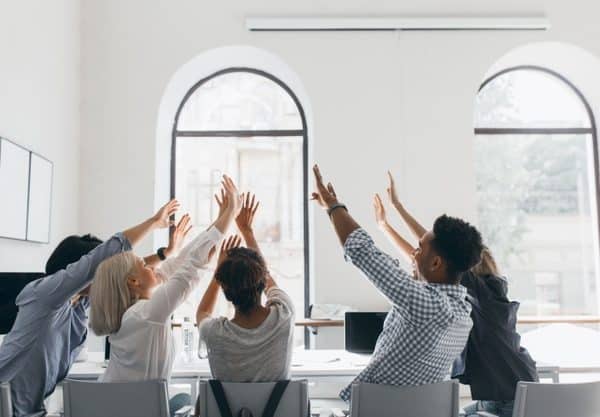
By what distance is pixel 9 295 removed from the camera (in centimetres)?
265

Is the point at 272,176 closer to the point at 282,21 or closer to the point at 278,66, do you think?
the point at 278,66

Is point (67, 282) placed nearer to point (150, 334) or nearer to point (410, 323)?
point (150, 334)

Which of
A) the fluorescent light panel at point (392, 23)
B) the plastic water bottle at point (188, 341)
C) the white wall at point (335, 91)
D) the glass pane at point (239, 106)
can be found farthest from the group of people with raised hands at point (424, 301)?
the glass pane at point (239, 106)

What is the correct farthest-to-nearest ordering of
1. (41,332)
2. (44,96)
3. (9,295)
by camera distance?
1. (44,96)
2. (9,295)
3. (41,332)

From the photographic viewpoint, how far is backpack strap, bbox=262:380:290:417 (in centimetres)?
164

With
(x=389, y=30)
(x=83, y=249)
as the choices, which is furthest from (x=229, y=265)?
(x=389, y=30)

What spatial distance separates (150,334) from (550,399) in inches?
51.1

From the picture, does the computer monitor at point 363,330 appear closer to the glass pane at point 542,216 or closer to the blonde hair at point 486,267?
the blonde hair at point 486,267

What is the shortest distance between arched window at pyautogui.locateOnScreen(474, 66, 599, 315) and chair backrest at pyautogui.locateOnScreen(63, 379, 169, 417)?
11.8 ft

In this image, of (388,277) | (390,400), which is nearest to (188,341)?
(390,400)

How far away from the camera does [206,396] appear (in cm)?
167

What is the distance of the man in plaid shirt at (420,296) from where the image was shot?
1557 mm

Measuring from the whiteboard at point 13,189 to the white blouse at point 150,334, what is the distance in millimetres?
1519

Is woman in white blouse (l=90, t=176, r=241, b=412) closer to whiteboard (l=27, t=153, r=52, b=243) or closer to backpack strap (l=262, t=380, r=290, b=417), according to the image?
backpack strap (l=262, t=380, r=290, b=417)
